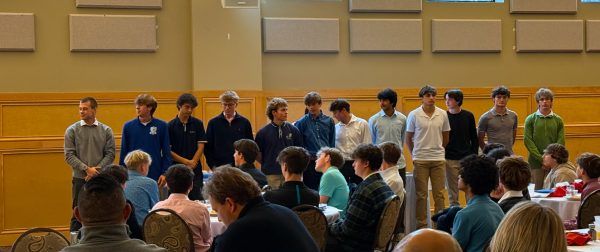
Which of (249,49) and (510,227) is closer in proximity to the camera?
(510,227)

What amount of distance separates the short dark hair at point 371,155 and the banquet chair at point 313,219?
0.87m

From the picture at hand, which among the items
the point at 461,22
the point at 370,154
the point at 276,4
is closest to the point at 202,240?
the point at 370,154

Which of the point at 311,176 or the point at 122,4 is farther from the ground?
the point at 122,4

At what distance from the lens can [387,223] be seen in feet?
19.5

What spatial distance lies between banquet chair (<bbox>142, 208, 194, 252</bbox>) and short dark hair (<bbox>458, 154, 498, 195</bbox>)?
6.35 feet

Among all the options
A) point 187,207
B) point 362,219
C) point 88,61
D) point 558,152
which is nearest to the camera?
point 187,207

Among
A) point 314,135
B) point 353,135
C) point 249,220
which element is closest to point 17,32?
point 314,135

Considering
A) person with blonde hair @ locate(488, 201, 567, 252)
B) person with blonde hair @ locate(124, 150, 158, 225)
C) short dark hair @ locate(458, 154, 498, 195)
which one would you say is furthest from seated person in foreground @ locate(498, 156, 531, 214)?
person with blonde hair @ locate(124, 150, 158, 225)

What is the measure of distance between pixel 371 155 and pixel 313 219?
3.11 ft

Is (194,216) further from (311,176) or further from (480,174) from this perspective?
(311,176)

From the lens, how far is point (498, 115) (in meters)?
10.5

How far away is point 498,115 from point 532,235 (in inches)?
308

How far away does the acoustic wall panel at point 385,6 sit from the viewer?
11040mm

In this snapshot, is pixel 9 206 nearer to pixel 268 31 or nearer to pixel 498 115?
pixel 268 31
